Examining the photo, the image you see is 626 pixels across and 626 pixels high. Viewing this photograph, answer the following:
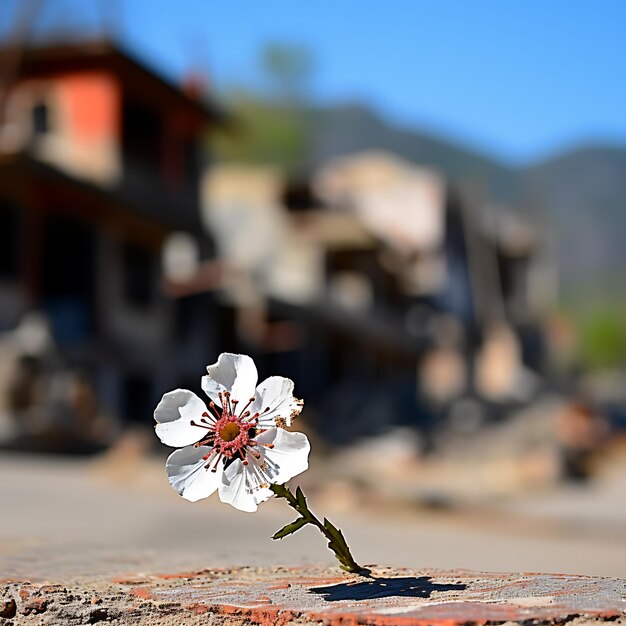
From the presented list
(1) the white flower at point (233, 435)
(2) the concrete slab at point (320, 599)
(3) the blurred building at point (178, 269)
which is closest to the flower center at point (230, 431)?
(1) the white flower at point (233, 435)

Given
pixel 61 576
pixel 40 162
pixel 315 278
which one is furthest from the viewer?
pixel 315 278

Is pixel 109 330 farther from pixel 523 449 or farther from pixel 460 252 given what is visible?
pixel 460 252

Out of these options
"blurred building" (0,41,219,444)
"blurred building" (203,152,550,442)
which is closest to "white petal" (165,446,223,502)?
"blurred building" (0,41,219,444)

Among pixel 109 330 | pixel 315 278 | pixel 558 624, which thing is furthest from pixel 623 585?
pixel 315 278

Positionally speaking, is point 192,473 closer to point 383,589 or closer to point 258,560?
point 383,589

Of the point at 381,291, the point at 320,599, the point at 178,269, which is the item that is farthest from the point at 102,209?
the point at 320,599

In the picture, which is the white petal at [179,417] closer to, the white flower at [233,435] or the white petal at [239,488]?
the white flower at [233,435]

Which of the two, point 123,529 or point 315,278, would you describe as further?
point 315,278
